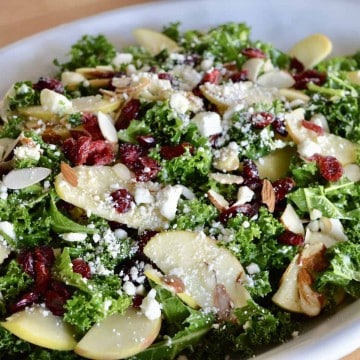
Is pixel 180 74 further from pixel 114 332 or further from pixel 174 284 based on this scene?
pixel 114 332

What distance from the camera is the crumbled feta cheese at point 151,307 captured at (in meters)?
1.61

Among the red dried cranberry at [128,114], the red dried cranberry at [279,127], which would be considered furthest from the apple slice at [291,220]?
the red dried cranberry at [128,114]

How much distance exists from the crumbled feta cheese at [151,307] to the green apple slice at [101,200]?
0.67 ft

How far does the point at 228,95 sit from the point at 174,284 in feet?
2.18

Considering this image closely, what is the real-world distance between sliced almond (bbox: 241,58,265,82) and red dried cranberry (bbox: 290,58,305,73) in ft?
0.77

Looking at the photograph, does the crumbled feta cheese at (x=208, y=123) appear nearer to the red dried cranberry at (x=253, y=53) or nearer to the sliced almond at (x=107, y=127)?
the sliced almond at (x=107, y=127)

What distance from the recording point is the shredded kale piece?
2455 mm

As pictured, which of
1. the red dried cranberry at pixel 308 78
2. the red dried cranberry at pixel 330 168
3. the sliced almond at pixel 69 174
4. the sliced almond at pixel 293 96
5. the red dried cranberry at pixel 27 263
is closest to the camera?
the red dried cranberry at pixel 27 263

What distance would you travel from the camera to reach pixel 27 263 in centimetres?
167

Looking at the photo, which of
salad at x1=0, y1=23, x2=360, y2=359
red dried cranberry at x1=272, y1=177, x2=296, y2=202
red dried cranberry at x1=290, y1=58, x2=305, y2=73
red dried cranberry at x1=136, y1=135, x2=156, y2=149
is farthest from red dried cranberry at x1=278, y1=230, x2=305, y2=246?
red dried cranberry at x1=290, y1=58, x2=305, y2=73

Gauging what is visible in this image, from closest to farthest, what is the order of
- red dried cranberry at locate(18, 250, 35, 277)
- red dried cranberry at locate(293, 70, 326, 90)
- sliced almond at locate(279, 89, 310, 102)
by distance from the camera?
1. red dried cranberry at locate(18, 250, 35, 277)
2. sliced almond at locate(279, 89, 310, 102)
3. red dried cranberry at locate(293, 70, 326, 90)

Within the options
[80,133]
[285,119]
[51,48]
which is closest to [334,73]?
[285,119]

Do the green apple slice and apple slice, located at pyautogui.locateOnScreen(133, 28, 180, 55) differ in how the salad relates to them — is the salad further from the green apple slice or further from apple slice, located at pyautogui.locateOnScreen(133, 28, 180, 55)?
apple slice, located at pyautogui.locateOnScreen(133, 28, 180, 55)

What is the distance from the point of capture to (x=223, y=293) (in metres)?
1.69
